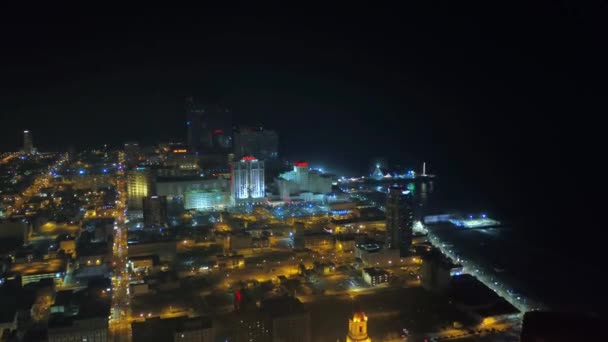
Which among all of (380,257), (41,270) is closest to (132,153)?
(41,270)

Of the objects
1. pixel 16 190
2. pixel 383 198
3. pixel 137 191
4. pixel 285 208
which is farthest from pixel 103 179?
pixel 383 198

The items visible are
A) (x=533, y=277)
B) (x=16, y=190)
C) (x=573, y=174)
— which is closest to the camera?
(x=533, y=277)

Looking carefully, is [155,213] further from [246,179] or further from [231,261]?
[231,261]

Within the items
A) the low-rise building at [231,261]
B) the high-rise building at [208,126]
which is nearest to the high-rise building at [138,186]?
the low-rise building at [231,261]

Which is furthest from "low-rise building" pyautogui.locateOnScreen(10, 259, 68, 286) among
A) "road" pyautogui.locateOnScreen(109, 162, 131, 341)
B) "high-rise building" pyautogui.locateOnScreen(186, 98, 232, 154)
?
"high-rise building" pyautogui.locateOnScreen(186, 98, 232, 154)

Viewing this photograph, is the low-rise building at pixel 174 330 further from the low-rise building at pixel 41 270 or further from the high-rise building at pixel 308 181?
the high-rise building at pixel 308 181

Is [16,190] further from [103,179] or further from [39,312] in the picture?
[39,312]
